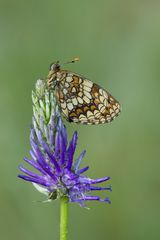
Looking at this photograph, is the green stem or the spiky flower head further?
the spiky flower head

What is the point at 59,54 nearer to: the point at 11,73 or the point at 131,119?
the point at 11,73

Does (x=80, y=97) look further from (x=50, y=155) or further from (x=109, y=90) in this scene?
(x=109, y=90)

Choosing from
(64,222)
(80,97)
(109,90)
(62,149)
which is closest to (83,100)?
(80,97)

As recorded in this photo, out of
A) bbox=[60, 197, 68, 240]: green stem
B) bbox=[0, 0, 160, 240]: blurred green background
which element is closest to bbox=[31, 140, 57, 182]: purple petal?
bbox=[60, 197, 68, 240]: green stem

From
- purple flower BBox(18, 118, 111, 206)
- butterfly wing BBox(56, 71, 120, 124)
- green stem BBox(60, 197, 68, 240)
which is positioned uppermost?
butterfly wing BBox(56, 71, 120, 124)

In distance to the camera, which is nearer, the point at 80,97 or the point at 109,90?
the point at 80,97

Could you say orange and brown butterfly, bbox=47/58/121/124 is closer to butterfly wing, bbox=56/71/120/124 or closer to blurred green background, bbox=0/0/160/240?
butterfly wing, bbox=56/71/120/124
